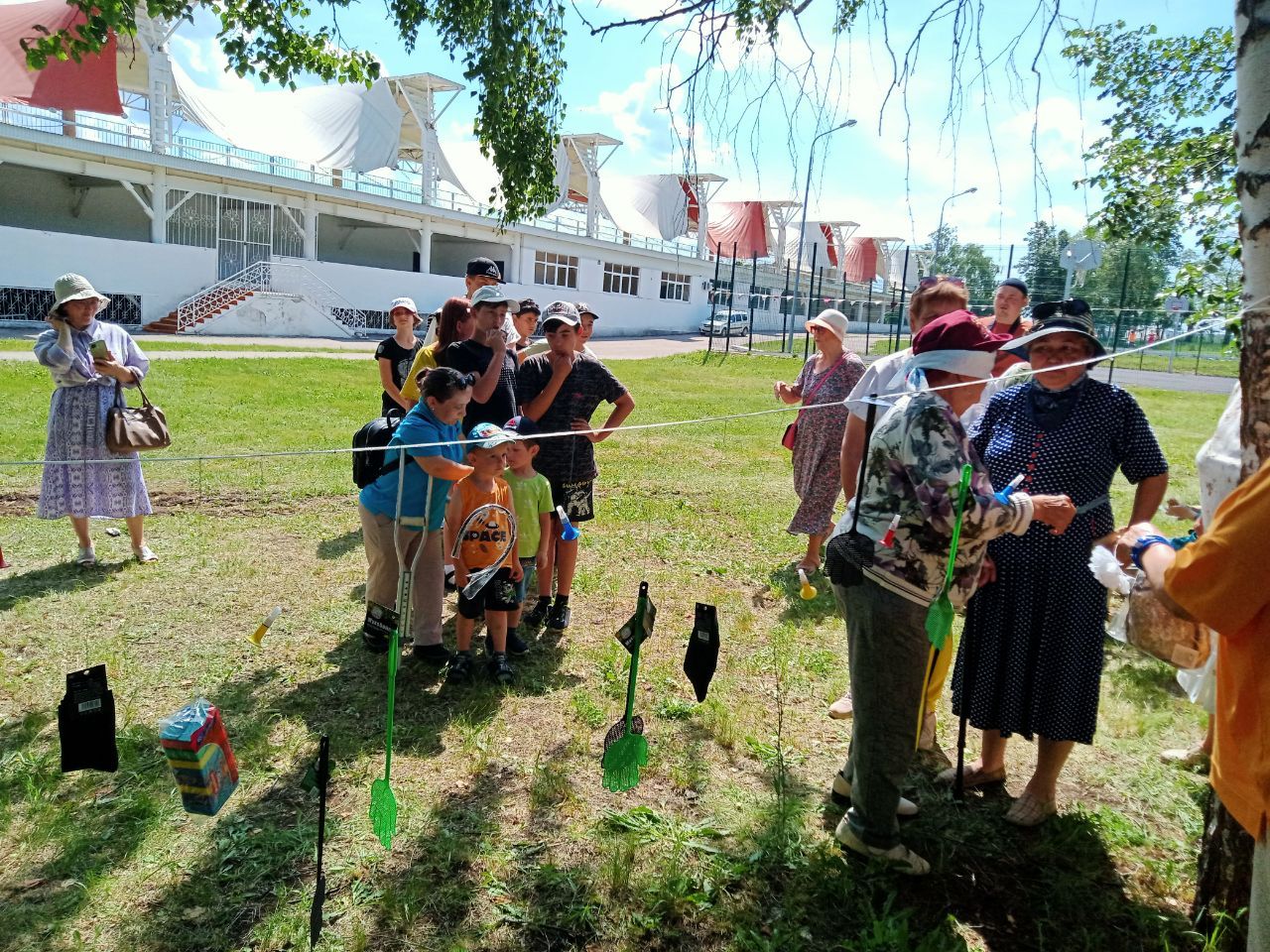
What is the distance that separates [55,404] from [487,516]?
300 cm

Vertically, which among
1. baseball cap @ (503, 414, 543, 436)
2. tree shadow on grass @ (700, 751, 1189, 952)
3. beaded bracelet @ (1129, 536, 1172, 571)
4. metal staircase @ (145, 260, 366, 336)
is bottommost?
tree shadow on grass @ (700, 751, 1189, 952)

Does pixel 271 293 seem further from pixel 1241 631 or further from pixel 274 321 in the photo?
pixel 1241 631

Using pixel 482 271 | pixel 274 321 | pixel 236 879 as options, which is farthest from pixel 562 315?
pixel 274 321

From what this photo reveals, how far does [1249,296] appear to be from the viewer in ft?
7.21

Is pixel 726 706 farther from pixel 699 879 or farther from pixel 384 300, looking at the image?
pixel 384 300

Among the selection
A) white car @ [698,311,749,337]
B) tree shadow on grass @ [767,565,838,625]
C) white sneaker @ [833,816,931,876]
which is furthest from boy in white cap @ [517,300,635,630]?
white car @ [698,311,749,337]

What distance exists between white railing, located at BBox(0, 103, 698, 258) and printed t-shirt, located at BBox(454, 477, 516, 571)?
1457 centimetres

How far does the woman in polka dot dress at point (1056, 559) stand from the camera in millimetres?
2756

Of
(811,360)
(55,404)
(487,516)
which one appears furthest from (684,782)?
(55,404)

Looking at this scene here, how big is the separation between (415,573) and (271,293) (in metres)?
25.2

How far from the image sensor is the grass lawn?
2422 millimetres

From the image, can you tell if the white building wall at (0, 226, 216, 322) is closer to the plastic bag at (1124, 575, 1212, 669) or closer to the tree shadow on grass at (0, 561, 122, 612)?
the tree shadow on grass at (0, 561, 122, 612)

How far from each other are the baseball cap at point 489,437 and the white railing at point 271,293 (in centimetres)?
2348

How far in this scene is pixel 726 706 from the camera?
12.4ft
